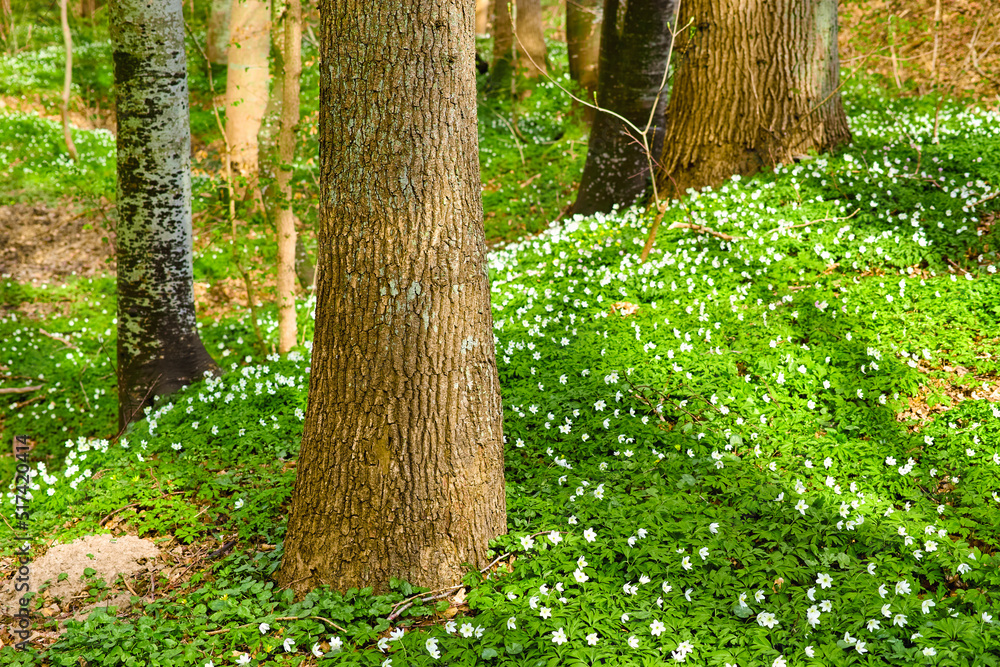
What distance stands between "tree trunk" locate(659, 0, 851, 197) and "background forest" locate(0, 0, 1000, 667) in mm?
276

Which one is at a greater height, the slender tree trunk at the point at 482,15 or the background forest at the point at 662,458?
the slender tree trunk at the point at 482,15

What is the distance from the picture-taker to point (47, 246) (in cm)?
1170

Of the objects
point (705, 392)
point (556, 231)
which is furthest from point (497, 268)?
point (705, 392)

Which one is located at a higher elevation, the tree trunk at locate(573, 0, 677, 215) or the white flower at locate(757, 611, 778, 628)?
the tree trunk at locate(573, 0, 677, 215)

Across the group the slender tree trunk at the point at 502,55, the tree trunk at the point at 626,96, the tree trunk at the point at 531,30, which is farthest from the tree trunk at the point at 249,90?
the tree trunk at the point at 626,96

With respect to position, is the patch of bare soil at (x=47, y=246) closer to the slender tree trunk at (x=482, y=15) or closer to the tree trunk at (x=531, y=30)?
the tree trunk at (x=531, y=30)

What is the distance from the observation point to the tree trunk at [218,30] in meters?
17.4

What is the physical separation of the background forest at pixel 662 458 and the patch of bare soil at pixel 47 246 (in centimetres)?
304

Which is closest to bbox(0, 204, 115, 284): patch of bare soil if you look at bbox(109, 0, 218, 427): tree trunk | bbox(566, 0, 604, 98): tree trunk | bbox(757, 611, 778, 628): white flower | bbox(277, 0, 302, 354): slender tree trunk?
bbox(109, 0, 218, 427): tree trunk

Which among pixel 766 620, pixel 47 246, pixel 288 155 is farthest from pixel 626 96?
pixel 47 246

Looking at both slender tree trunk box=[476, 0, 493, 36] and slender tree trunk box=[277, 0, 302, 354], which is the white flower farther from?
slender tree trunk box=[476, 0, 493, 36]

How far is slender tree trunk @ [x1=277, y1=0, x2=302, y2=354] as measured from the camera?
6305 millimetres

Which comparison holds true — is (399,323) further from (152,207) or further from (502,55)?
(502,55)

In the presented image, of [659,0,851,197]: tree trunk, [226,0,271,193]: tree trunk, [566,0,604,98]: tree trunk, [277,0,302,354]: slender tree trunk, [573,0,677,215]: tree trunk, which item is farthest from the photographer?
[566,0,604,98]: tree trunk
